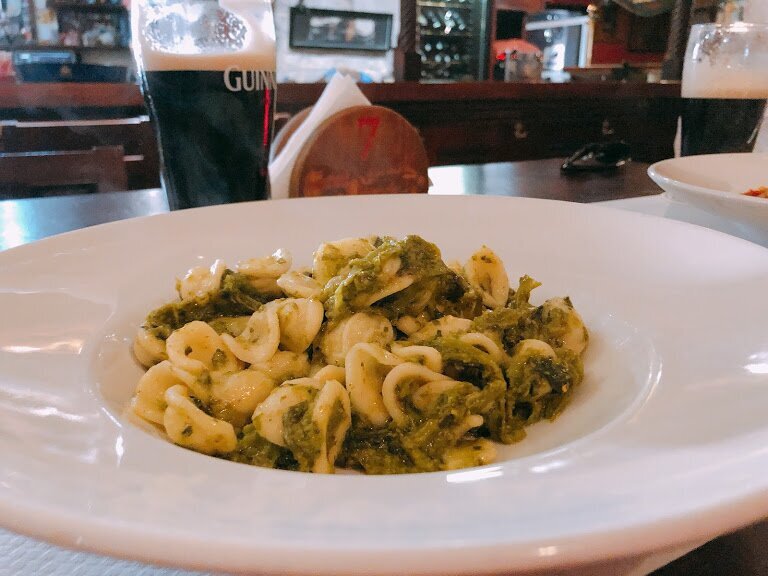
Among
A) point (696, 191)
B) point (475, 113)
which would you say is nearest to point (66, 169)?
point (696, 191)

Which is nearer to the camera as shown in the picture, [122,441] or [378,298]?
[122,441]

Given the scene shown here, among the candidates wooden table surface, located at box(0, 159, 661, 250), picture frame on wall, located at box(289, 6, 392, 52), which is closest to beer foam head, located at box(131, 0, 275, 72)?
wooden table surface, located at box(0, 159, 661, 250)

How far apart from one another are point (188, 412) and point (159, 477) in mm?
193

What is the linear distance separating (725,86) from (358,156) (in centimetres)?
94

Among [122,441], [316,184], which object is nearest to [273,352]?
[122,441]

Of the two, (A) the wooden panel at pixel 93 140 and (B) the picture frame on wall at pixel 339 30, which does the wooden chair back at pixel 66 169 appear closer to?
(A) the wooden panel at pixel 93 140

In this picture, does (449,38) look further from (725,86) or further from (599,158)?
(725,86)

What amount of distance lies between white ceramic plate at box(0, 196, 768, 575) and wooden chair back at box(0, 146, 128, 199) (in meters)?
1.32

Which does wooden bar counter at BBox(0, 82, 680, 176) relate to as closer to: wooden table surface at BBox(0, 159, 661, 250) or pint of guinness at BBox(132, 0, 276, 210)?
wooden table surface at BBox(0, 159, 661, 250)

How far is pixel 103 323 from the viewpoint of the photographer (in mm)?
769

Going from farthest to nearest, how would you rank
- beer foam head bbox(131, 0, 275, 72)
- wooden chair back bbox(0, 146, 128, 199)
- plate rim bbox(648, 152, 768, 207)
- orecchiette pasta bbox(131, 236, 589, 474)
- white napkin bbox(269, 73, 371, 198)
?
wooden chair back bbox(0, 146, 128, 199) → white napkin bbox(269, 73, 371, 198) → beer foam head bbox(131, 0, 275, 72) → plate rim bbox(648, 152, 768, 207) → orecchiette pasta bbox(131, 236, 589, 474)

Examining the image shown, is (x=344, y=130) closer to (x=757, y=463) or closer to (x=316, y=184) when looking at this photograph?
(x=316, y=184)

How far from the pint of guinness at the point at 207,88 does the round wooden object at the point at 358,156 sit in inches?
8.4

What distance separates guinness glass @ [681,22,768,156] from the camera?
1603 millimetres
